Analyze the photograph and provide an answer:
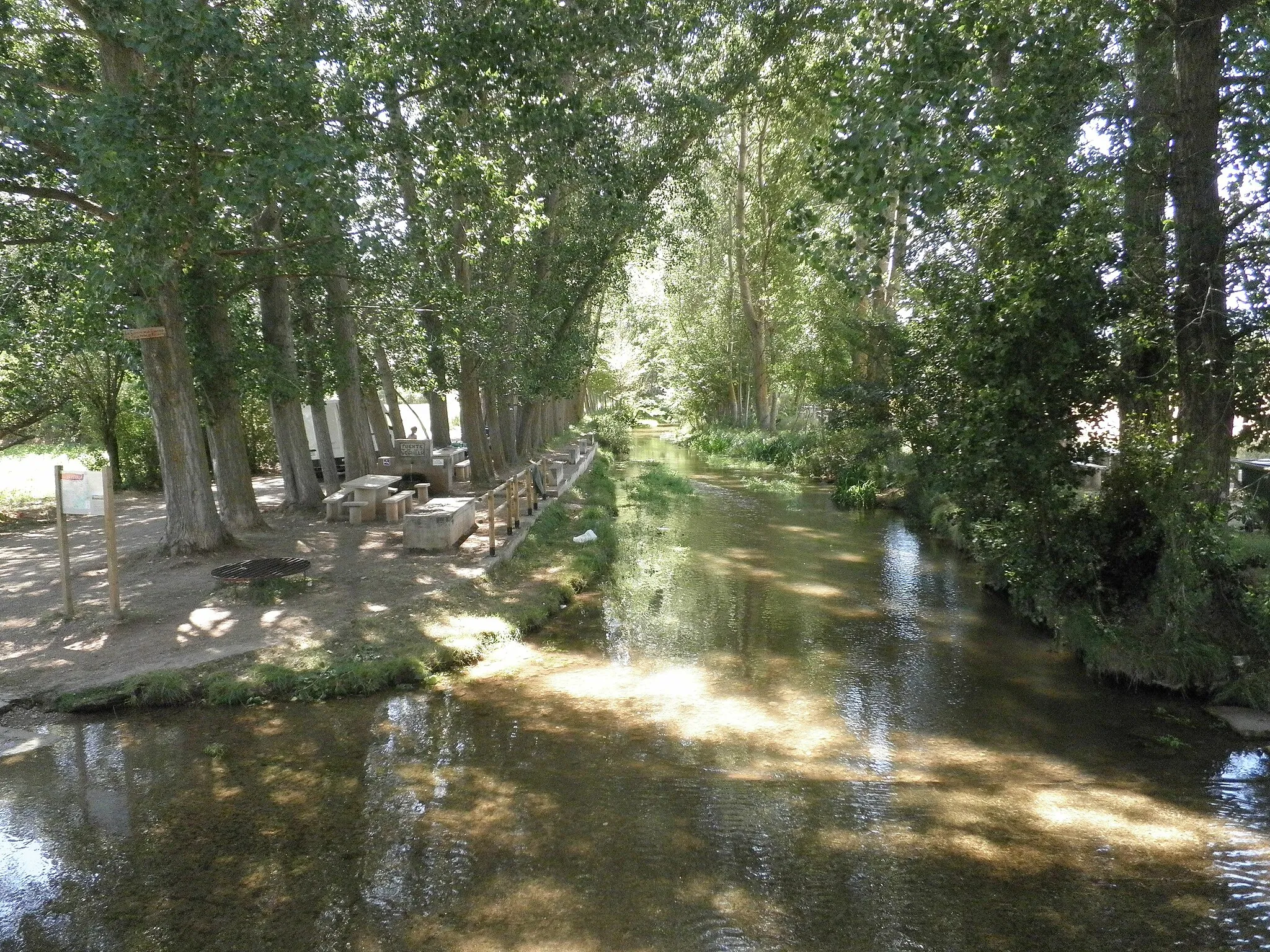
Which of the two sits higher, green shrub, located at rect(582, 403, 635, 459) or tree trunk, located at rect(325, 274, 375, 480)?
tree trunk, located at rect(325, 274, 375, 480)

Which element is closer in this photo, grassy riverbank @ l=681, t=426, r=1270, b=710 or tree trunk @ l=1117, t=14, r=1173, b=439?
grassy riverbank @ l=681, t=426, r=1270, b=710

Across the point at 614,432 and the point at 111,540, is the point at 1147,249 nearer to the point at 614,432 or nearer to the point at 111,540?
the point at 111,540

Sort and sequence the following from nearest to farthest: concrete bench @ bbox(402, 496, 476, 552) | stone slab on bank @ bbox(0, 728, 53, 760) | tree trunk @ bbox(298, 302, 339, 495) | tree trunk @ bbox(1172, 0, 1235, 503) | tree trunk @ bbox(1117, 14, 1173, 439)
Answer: stone slab on bank @ bbox(0, 728, 53, 760)
tree trunk @ bbox(1172, 0, 1235, 503)
tree trunk @ bbox(1117, 14, 1173, 439)
concrete bench @ bbox(402, 496, 476, 552)
tree trunk @ bbox(298, 302, 339, 495)

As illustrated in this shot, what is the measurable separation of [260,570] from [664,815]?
5.91 m

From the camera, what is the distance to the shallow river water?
4.49 metres

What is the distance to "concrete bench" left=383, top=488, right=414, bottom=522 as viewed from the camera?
14.2 meters

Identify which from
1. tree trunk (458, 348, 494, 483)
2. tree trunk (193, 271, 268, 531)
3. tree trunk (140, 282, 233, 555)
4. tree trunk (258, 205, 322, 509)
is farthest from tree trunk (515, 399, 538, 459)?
tree trunk (140, 282, 233, 555)

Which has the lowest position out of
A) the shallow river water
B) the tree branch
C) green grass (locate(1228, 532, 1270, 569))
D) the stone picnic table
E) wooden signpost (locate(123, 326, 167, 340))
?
the shallow river water

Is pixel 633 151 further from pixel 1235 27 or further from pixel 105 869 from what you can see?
pixel 105 869

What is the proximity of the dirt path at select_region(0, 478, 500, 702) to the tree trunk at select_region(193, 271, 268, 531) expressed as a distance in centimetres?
55

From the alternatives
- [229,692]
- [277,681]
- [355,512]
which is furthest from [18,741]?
[355,512]

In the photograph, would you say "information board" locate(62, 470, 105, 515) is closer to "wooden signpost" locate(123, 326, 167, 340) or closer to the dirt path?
the dirt path

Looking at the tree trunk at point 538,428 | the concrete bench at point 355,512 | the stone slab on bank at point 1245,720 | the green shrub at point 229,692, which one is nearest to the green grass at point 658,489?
the tree trunk at point 538,428

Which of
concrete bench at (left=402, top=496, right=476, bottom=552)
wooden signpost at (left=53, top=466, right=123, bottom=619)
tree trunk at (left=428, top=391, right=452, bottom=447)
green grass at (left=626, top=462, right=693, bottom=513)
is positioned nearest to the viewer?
wooden signpost at (left=53, top=466, right=123, bottom=619)
